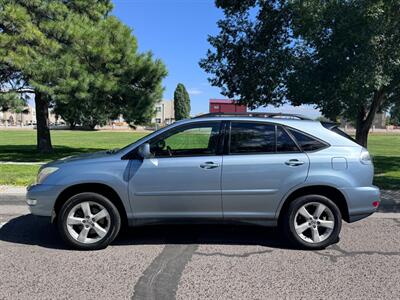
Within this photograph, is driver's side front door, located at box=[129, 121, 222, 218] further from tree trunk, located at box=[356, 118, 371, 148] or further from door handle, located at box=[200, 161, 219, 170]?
tree trunk, located at box=[356, 118, 371, 148]

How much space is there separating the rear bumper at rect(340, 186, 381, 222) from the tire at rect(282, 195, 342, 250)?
182 millimetres

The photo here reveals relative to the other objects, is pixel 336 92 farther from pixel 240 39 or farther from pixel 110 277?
pixel 110 277

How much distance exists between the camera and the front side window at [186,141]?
543cm

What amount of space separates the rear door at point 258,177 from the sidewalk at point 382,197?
11.0 feet

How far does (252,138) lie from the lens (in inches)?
214

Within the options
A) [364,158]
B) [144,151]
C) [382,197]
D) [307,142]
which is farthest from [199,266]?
[382,197]

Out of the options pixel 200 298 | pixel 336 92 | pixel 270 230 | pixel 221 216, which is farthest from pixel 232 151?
pixel 336 92

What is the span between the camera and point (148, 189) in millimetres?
5219

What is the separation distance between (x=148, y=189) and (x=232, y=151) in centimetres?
114

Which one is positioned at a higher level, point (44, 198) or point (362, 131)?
point (362, 131)

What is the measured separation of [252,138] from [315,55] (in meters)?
6.94

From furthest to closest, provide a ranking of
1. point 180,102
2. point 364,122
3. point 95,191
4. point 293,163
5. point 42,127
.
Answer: point 180,102 < point 42,127 < point 364,122 < point 95,191 < point 293,163

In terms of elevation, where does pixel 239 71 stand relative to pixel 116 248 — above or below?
above

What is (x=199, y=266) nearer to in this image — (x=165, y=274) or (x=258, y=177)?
(x=165, y=274)
